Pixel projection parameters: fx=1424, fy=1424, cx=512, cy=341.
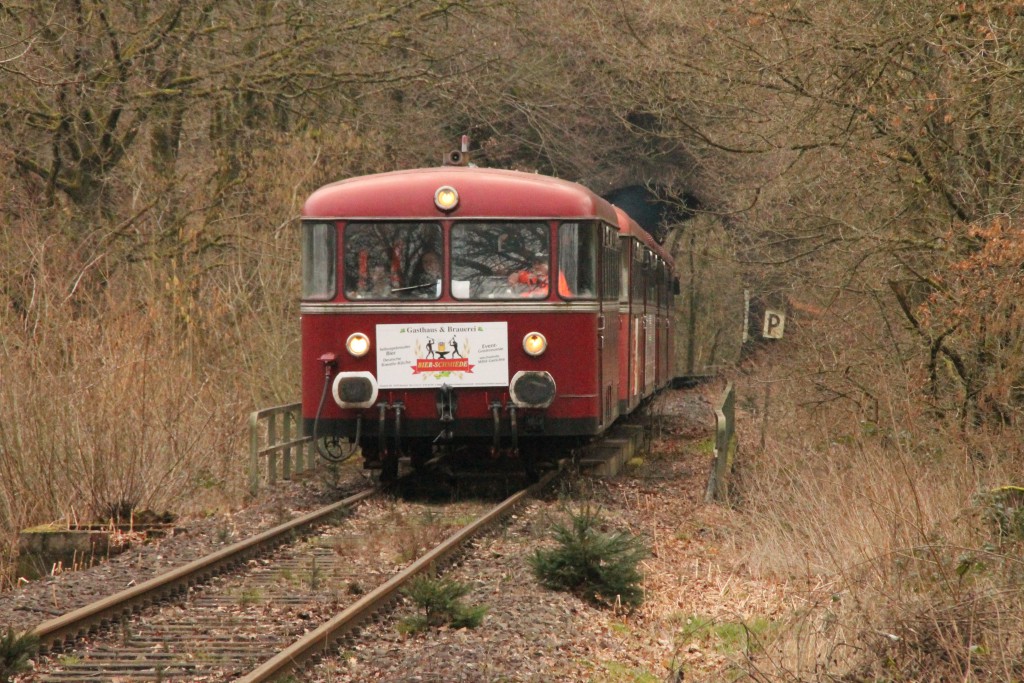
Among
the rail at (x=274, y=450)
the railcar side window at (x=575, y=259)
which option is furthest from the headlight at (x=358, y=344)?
the railcar side window at (x=575, y=259)

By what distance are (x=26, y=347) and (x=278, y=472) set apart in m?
4.35

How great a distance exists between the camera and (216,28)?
18766mm

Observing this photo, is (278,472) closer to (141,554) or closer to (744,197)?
(141,554)

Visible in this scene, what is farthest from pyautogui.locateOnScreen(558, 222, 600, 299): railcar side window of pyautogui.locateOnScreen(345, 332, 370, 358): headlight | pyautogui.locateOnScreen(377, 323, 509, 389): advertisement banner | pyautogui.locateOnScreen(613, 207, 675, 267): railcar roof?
pyautogui.locateOnScreen(613, 207, 675, 267): railcar roof

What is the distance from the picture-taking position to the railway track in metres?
6.93

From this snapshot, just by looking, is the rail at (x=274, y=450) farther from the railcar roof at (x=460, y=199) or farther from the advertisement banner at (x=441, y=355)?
the railcar roof at (x=460, y=199)

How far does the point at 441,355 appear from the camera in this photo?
40.8 ft

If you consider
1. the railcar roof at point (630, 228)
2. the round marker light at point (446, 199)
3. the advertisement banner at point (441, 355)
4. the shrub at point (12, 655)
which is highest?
the round marker light at point (446, 199)

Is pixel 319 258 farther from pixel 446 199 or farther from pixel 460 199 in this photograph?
pixel 460 199

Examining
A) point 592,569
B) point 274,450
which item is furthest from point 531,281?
point 592,569

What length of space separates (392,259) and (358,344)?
2.77ft

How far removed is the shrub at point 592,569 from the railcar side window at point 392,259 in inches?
157

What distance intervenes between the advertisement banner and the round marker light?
106 centimetres

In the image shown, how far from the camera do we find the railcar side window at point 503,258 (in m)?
12.6
